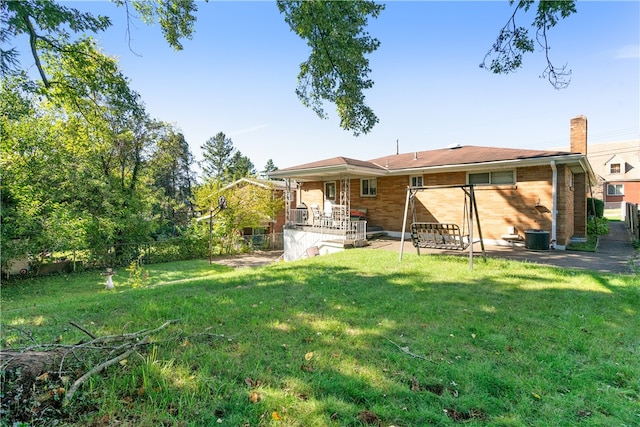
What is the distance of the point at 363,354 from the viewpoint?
Answer: 10.5 ft

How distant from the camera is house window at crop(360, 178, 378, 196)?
1617 centimetres

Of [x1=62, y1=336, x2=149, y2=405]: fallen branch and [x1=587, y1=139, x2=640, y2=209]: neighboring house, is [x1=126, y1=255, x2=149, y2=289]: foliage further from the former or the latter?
[x1=587, y1=139, x2=640, y2=209]: neighboring house

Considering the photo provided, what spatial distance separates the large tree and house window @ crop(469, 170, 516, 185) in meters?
7.65

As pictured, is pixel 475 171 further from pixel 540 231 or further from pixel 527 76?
pixel 527 76

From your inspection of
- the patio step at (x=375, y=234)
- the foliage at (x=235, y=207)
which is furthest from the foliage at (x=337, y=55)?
the foliage at (x=235, y=207)

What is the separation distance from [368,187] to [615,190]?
39.6m

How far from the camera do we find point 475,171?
12.9 metres

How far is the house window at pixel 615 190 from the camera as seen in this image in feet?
121

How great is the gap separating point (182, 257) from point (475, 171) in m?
16.6

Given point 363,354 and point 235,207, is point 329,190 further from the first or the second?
point 363,354

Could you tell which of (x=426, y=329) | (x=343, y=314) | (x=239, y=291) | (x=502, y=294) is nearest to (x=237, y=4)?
(x=239, y=291)

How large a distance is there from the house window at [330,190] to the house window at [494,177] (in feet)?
24.1

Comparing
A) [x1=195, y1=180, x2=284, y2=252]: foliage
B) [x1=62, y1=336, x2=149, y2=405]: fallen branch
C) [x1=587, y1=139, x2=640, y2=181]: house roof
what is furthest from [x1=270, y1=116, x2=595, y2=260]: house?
[x1=587, y1=139, x2=640, y2=181]: house roof

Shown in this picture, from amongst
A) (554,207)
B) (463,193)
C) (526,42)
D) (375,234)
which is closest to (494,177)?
(463,193)
